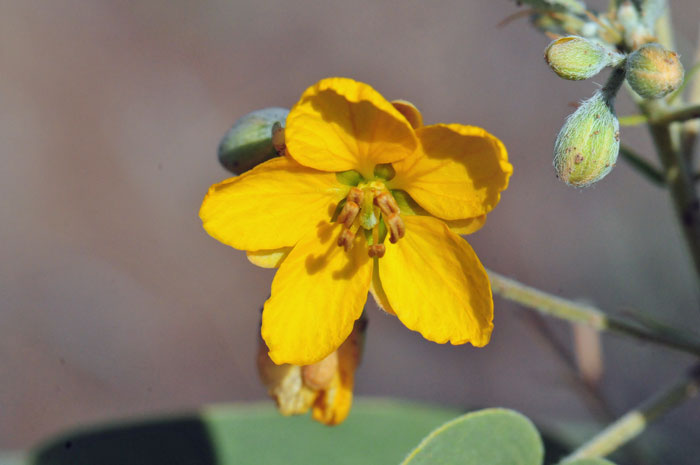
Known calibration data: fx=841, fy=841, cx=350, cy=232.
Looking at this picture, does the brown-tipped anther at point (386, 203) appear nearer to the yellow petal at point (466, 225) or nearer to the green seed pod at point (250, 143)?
the yellow petal at point (466, 225)

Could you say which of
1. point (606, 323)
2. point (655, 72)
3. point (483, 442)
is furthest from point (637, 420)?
point (655, 72)

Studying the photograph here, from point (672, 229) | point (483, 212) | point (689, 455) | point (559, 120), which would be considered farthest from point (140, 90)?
point (483, 212)

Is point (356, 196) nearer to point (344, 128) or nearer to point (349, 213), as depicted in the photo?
point (349, 213)

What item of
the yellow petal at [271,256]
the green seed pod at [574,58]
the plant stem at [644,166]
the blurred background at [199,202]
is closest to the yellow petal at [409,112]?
the green seed pod at [574,58]

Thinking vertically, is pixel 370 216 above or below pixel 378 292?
above

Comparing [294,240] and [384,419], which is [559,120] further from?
[294,240]

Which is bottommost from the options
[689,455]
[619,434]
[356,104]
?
[689,455]

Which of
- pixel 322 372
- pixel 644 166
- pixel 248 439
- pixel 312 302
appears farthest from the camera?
pixel 248 439
